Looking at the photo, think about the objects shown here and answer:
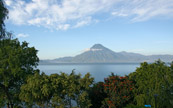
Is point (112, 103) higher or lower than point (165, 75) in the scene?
lower

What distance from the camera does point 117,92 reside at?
32.6 feet

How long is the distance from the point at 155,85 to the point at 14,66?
874cm

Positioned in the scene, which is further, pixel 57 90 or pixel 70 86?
pixel 57 90

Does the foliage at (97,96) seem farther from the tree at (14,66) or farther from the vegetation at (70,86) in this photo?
the tree at (14,66)

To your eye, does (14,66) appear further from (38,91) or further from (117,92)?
(117,92)

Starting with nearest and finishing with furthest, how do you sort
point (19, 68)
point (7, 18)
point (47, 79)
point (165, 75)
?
point (47, 79), point (19, 68), point (165, 75), point (7, 18)

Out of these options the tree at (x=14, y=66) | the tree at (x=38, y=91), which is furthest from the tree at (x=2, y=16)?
the tree at (x=38, y=91)

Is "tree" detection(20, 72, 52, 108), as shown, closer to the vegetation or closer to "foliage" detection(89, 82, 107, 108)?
the vegetation

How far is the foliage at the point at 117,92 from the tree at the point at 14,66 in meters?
5.08

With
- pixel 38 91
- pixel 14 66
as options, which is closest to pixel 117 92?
pixel 38 91

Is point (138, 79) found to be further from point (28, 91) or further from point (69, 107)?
point (28, 91)

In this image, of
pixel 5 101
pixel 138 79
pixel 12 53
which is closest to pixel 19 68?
pixel 12 53

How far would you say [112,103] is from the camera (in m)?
9.59

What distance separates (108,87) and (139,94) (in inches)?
81.6
